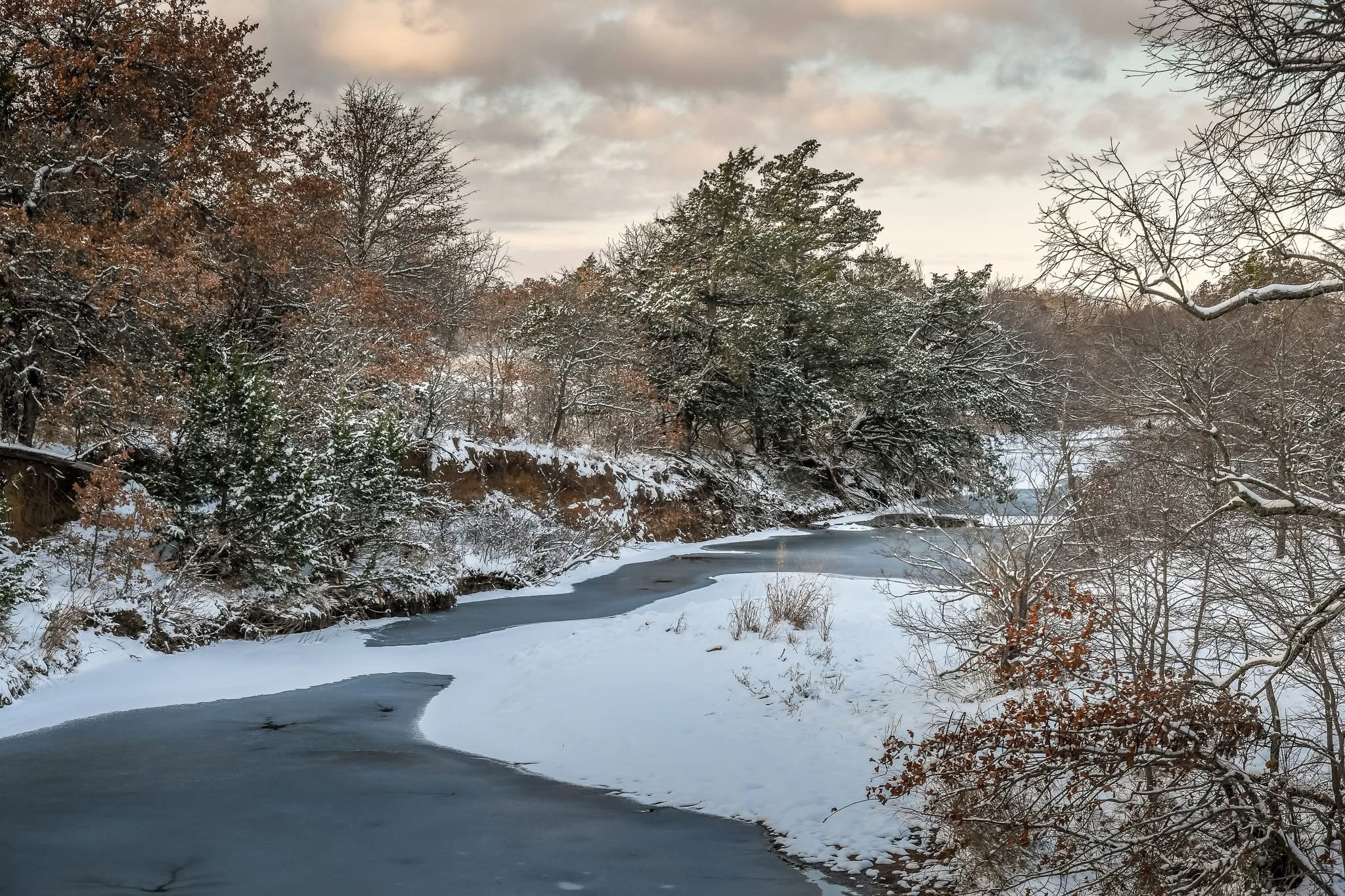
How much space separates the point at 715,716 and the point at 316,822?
11.9 ft

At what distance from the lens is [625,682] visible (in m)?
10.0

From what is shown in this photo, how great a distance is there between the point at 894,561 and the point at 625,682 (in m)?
11.2

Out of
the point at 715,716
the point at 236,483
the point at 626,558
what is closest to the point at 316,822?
the point at 715,716

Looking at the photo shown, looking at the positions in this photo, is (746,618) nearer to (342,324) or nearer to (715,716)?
(715,716)

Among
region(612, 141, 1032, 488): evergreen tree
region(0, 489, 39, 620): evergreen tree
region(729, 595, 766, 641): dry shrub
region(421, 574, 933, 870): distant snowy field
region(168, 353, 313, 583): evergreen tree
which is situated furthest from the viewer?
region(612, 141, 1032, 488): evergreen tree

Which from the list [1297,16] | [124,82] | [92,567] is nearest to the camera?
[1297,16]

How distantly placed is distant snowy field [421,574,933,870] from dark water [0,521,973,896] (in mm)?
374

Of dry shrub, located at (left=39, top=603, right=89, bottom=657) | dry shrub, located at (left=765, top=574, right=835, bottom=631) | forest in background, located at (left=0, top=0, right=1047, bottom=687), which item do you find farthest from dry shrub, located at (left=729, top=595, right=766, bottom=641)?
dry shrub, located at (left=39, top=603, right=89, bottom=657)

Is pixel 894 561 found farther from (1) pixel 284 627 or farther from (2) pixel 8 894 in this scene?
(2) pixel 8 894

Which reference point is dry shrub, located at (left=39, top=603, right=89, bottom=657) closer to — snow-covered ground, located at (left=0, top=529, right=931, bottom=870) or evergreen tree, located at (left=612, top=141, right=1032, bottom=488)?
snow-covered ground, located at (left=0, top=529, right=931, bottom=870)

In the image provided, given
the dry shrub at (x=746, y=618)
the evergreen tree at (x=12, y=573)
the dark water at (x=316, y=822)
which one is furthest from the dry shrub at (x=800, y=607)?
the evergreen tree at (x=12, y=573)

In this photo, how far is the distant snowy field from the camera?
7.05 meters

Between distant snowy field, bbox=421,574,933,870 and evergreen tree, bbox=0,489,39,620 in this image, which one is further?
Result: evergreen tree, bbox=0,489,39,620

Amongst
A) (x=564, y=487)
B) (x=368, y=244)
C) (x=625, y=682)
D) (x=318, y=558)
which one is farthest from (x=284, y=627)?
(x=368, y=244)
